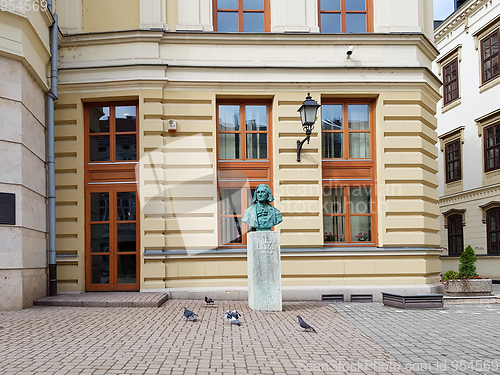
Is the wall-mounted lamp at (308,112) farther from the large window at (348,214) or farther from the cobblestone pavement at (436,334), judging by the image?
the cobblestone pavement at (436,334)

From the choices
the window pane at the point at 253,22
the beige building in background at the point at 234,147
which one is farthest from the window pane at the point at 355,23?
the window pane at the point at 253,22

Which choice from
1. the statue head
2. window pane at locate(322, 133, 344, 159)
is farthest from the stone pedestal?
window pane at locate(322, 133, 344, 159)

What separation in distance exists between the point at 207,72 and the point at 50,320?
7049 mm

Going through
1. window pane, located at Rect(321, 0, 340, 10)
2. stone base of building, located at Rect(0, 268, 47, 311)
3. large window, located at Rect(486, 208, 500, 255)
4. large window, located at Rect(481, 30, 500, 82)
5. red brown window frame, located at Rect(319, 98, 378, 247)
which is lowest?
stone base of building, located at Rect(0, 268, 47, 311)

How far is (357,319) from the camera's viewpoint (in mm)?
9469

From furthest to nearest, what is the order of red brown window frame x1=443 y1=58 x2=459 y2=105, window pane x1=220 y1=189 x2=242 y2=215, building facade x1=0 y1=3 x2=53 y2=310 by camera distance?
red brown window frame x1=443 y1=58 x2=459 y2=105
window pane x1=220 y1=189 x2=242 y2=215
building facade x1=0 y1=3 x2=53 y2=310

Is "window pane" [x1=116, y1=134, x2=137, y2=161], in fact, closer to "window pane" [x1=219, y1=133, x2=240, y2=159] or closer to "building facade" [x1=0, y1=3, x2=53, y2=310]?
"building facade" [x1=0, y1=3, x2=53, y2=310]

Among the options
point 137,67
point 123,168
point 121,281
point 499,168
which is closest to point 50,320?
point 121,281

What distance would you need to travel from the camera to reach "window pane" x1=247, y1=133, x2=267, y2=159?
13117 mm

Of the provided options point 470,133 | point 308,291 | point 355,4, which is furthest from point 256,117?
point 470,133

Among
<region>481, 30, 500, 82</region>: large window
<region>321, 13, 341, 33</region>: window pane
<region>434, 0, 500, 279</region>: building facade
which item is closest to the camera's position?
<region>321, 13, 341, 33</region>: window pane

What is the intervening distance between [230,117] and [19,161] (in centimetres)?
532

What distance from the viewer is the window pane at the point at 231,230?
12.8 metres

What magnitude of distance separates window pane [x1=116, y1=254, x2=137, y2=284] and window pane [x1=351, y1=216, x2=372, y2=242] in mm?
5719
